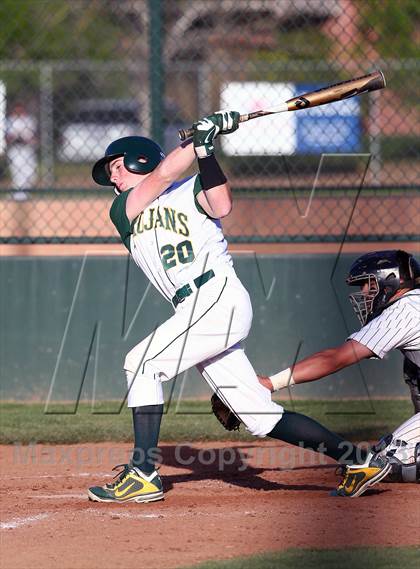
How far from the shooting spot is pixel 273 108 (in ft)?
16.4

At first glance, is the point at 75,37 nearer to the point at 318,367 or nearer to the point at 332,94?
the point at 332,94

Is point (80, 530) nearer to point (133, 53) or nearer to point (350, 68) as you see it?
point (350, 68)

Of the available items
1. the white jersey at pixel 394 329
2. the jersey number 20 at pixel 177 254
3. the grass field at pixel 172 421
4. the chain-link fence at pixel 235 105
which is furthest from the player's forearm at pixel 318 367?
the chain-link fence at pixel 235 105

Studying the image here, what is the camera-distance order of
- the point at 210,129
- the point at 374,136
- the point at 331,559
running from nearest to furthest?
1. the point at 331,559
2. the point at 210,129
3. the point at 374,136

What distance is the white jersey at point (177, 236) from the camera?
15.6ft

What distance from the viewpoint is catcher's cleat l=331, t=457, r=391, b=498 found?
4.90 meters

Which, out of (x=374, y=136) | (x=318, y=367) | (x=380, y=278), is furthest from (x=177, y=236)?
(x=374, y=136)

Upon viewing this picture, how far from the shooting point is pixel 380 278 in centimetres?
503

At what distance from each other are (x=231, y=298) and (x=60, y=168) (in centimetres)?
1398

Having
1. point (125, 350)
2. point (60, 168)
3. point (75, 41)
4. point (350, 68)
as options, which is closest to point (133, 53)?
point (75, 41)

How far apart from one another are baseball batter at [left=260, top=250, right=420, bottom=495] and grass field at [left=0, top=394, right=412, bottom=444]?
5.06ft

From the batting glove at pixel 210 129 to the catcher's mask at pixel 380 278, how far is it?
1012 mm

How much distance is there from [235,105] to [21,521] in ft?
30.8

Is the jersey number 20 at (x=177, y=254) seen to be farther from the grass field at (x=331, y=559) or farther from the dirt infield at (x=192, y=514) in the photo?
the grass field at (x=331, y=559)
